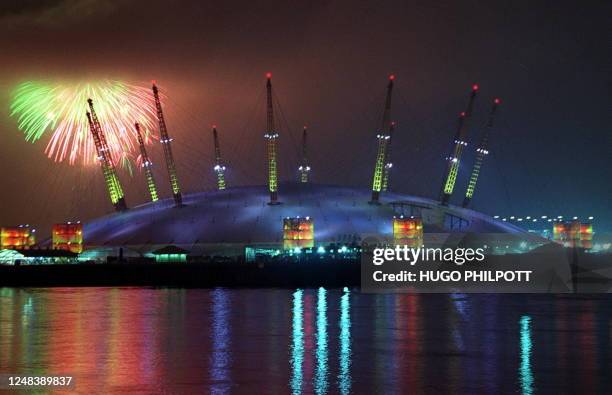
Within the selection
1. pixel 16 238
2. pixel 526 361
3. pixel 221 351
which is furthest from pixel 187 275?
pixel 526 361

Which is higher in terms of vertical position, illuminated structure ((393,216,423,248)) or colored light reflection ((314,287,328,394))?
illuminated structure ((393,216,423,248))

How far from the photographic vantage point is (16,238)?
497ft

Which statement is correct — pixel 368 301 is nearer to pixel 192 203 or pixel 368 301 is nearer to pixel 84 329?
pixel 84 329

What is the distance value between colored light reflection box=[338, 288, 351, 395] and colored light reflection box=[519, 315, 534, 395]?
20.1 feet

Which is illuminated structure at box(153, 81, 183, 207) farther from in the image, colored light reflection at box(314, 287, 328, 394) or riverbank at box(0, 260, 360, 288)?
colored light reflection at box(314, 287, 328, 394)

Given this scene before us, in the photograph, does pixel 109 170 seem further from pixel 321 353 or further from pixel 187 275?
pixel 321 353

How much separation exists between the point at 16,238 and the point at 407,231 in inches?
2315

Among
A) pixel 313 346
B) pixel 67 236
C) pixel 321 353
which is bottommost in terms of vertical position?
pixel 321 353

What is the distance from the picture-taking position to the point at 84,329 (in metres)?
54.2

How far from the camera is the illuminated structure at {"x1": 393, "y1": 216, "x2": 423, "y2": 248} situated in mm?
133750

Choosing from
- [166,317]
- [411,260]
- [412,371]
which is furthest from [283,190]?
[412,371]

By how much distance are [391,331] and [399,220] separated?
82481 mm

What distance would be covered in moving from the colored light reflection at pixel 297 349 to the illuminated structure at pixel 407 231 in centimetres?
6113

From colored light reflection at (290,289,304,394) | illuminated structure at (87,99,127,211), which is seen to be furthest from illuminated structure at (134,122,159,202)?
colored light reflection at (290,289,304,394)
